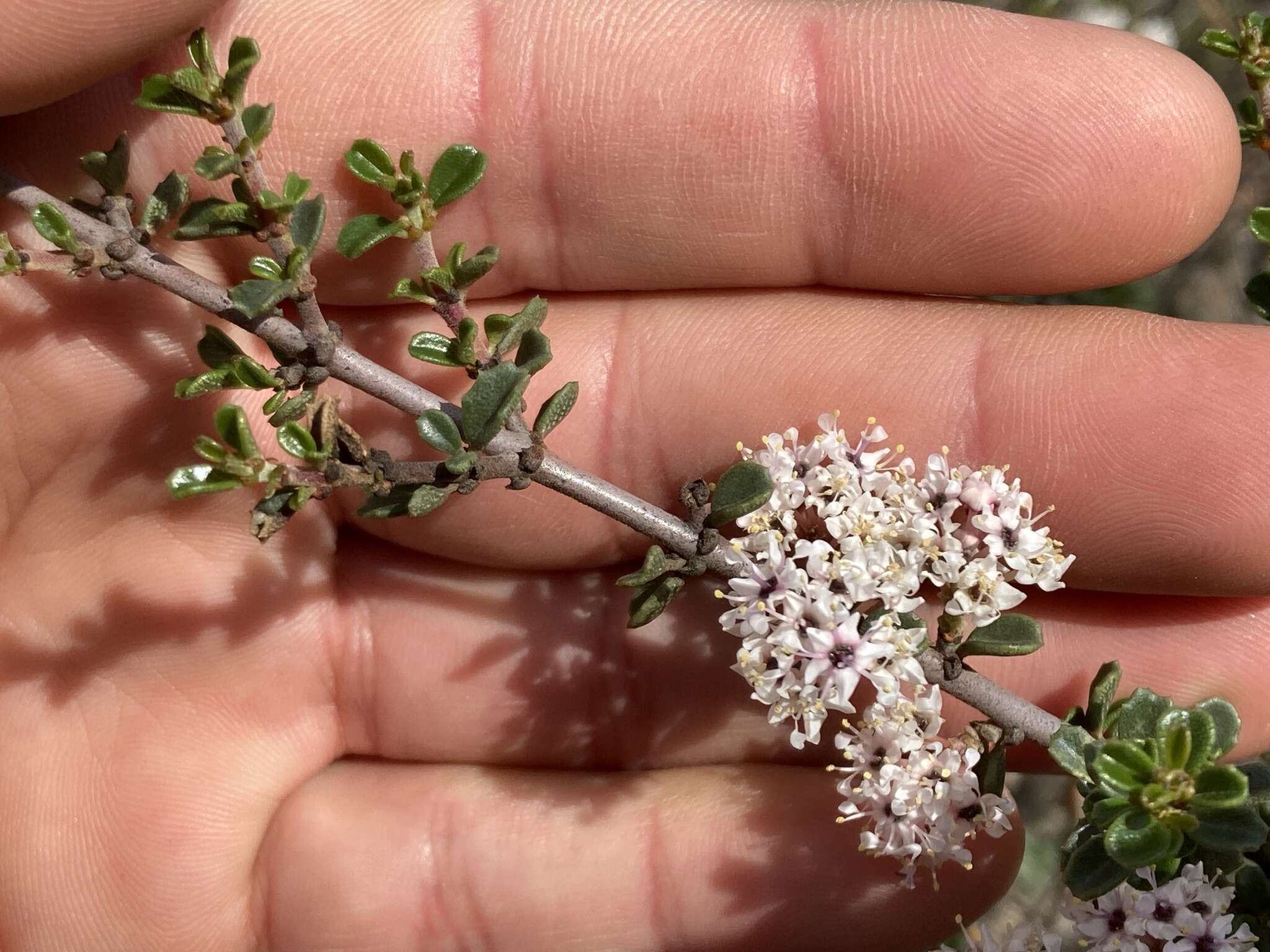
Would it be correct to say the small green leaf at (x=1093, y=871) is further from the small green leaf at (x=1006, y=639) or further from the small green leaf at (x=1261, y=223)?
the small green leaf at (x=1261, y=223)

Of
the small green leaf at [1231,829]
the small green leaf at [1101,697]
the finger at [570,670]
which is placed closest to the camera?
the small green leaf at [1231,829]

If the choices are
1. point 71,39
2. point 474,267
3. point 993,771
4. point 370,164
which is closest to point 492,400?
point 474,267

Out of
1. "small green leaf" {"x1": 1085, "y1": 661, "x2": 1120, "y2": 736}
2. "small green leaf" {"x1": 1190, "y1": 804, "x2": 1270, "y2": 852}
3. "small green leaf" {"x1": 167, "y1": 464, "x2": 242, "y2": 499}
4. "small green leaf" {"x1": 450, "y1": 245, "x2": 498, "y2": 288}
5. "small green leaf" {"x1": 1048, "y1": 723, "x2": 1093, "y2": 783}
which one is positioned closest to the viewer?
"small green leaf" {"x1": 167, "y1": 464, "x2": 242, "y2": 499}

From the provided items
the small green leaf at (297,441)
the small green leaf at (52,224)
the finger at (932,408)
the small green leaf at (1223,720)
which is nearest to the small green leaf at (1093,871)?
the small green leaf at (1223,720)

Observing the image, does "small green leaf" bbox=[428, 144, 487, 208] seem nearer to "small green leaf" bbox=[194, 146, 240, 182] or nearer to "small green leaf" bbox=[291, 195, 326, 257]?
"small green leaf" bbox=[291, 195, 326, 257]

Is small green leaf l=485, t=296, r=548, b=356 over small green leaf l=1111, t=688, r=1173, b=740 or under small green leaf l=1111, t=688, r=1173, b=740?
over

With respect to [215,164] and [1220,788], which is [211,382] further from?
[1220,788]

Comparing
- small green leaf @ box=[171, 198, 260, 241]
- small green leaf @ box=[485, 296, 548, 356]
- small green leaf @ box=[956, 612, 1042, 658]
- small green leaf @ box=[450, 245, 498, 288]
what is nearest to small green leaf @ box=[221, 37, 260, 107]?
small green leaf @ box=[171, 198, 260, 241]
